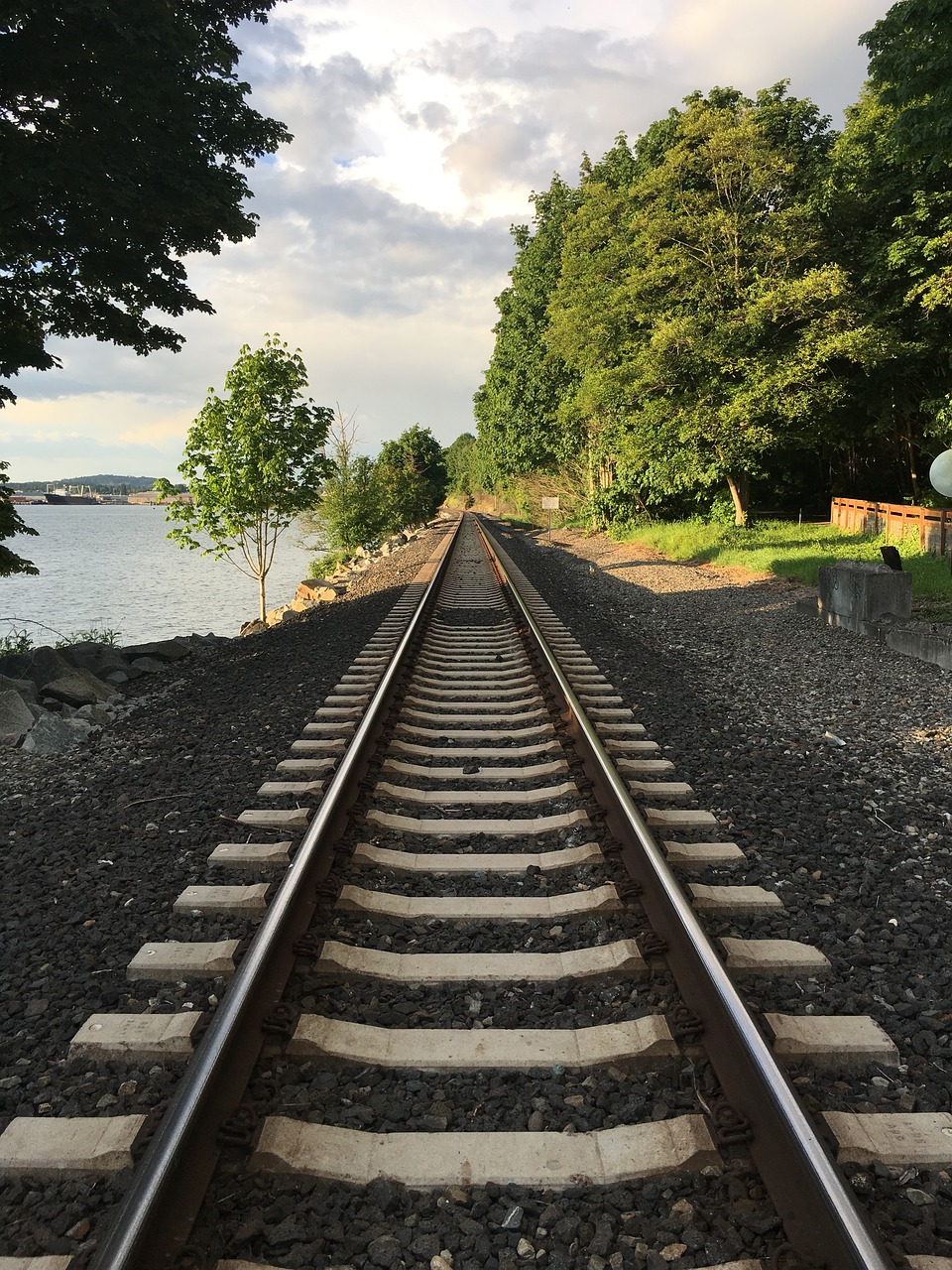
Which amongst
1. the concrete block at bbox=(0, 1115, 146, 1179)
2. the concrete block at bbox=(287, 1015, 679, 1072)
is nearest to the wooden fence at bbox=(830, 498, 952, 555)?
the concrete block at bbox=(287, 1015, 679, 1072)

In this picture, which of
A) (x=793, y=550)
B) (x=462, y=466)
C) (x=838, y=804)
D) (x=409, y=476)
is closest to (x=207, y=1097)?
(x=838, y=804)

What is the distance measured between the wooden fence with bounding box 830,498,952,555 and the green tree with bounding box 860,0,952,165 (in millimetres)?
6121

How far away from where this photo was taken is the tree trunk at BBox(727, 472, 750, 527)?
894 inches

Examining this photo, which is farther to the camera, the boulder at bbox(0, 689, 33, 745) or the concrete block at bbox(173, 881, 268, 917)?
the boulder at bbox(0, 689, 33, 745)

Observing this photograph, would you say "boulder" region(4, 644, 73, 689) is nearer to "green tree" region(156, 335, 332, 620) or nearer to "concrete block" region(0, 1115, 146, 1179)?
"concrete block" region(0, 1115, 146, 1179)

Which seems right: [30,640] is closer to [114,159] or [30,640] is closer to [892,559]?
[114,159]

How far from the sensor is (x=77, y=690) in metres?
6.98

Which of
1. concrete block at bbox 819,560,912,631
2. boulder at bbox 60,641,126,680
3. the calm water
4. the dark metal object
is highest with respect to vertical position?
the dark metal object

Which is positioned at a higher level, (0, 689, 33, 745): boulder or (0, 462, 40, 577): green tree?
(0, 462, 40, 577): green tree

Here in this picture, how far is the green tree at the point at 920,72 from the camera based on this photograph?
432 inches

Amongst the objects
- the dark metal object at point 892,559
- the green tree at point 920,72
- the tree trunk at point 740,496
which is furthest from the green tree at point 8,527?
the tree trunk at point 740,496

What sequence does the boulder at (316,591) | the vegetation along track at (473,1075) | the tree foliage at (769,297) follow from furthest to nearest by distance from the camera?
the tree foliage at (769,297), the boulder at (316,591), the vegetation along track at (473,1075)

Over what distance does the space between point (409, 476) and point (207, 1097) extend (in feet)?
169

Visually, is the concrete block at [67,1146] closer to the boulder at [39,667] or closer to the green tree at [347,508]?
the boulder at [39,667]
